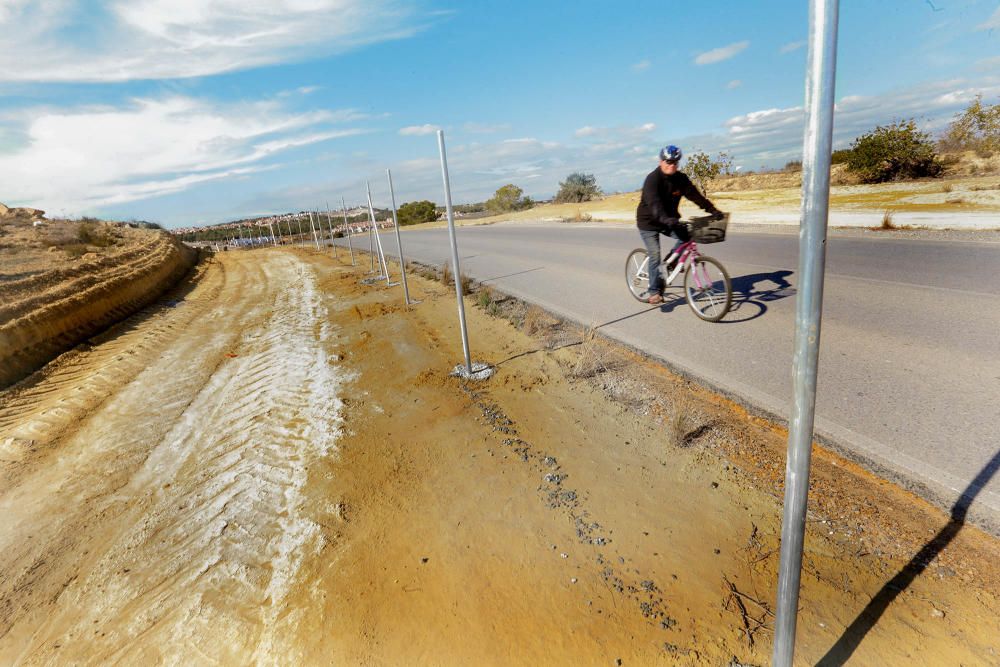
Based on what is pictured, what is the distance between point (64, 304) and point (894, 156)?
33585 mm

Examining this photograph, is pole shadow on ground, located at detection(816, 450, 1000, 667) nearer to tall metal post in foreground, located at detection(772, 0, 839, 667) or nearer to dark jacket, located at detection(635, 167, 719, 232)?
tall metal post in foreground, located at detection(772, 0, 839, 667)

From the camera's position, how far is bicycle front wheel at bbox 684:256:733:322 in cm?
604

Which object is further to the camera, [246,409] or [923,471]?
[246,409]

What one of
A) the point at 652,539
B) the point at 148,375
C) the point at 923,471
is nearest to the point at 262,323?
the point at 148,375

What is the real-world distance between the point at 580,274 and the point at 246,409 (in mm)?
7323

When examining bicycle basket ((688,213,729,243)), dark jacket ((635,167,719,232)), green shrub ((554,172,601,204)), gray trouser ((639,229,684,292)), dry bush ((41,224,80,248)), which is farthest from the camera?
green shrub ((554,172,601,204))

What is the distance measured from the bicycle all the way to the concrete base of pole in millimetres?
2918

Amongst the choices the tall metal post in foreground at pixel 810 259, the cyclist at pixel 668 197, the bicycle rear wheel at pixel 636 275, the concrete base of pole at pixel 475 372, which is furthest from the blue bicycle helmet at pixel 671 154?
the tall metal post in foreground at pixel 810 259

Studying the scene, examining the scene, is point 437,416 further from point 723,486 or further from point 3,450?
point 3,450

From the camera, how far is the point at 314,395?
5656 millimetres

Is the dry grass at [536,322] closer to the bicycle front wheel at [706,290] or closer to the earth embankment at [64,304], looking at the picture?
the bicycle front wheel at [706,290]

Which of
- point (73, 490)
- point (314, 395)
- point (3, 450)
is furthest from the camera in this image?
point (314, 395)

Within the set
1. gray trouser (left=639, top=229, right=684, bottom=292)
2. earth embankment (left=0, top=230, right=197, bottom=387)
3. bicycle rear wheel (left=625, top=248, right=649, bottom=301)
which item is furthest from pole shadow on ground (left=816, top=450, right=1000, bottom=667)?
earth embankment (left=0, top=230, right=197, bottom=387)

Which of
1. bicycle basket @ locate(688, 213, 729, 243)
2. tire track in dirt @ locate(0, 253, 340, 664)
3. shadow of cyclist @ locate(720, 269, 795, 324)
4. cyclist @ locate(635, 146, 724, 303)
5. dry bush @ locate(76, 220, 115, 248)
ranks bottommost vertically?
tire track in dirt @ locate(0, 253, 340, 664)
